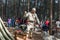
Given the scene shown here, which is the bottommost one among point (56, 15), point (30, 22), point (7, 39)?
point (56, 15)

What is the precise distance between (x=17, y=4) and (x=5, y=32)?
771 inches

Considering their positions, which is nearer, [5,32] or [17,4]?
[5,32]

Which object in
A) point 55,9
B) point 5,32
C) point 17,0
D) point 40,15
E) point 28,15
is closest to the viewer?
point 5,32

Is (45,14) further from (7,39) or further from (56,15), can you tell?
(7,39)

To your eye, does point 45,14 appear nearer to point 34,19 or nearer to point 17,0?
point 17,0

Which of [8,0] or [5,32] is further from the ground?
[5,32]

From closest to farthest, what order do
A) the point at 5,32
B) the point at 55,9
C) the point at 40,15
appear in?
the point at 5,32
the point at 40,15
the point at 55,9

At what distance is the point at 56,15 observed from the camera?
2044 cm

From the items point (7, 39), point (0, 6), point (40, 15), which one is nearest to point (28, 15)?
point (7, 39)

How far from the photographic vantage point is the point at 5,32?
2545mm

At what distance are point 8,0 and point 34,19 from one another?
12.9 metres

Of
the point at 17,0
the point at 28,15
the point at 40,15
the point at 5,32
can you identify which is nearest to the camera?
the point at 5,32

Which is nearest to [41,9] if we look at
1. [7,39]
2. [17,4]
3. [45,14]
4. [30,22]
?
[45,14]

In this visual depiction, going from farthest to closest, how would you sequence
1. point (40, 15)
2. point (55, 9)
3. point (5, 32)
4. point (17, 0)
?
1. point (17, 0)
2. point (55, 9)
3. point (40, 15)
4. point (5, 32)
